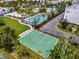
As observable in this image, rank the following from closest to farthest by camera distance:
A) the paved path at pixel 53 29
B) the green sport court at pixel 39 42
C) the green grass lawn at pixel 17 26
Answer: the green sport court at pixel 39 42 → the paved path at pixel 53 29 → the green grass lawn at pixel 17 26

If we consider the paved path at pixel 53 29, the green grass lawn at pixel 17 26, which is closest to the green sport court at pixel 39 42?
the paved path at pixel 53 29

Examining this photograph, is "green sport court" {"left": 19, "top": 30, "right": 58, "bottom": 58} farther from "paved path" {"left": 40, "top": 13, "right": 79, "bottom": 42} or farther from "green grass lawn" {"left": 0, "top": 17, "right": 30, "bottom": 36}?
"green grass lawn" {"left": 0, "top": 17, "right": 30, "bottom": 36}

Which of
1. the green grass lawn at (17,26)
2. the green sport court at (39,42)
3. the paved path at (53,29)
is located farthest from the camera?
the green grass lawn at (17,26)

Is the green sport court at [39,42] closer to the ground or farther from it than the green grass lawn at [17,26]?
closer to the ground

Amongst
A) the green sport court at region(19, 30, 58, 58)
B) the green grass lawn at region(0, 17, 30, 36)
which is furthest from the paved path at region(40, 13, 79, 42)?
the green grass lawn at region(0, 17, 30, 36)

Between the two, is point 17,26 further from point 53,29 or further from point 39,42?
point 39,42

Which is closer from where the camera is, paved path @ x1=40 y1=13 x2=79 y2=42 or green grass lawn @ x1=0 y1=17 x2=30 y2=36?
paved path @ x1=40 y1=13 x2=79 y2=42

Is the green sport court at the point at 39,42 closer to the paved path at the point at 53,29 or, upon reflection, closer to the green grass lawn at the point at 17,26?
the paved path at the point at 53,29

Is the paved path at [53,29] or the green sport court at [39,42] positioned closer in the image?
the green sport court at [39,42]

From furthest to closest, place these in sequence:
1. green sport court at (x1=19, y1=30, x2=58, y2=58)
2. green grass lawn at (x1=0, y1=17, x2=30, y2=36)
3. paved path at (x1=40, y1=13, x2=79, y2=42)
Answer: green grass lawn at (x1=0, y1=17, x2=30, y2=36) → paved path at (x1=40, y1=13, x2=79, y2=42) → green sport court at (x1=19, y1=30, x2=58, y2=58)

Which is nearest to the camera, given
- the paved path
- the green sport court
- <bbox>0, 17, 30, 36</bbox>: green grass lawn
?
the green sport court

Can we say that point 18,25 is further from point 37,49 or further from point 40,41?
point 37,49
